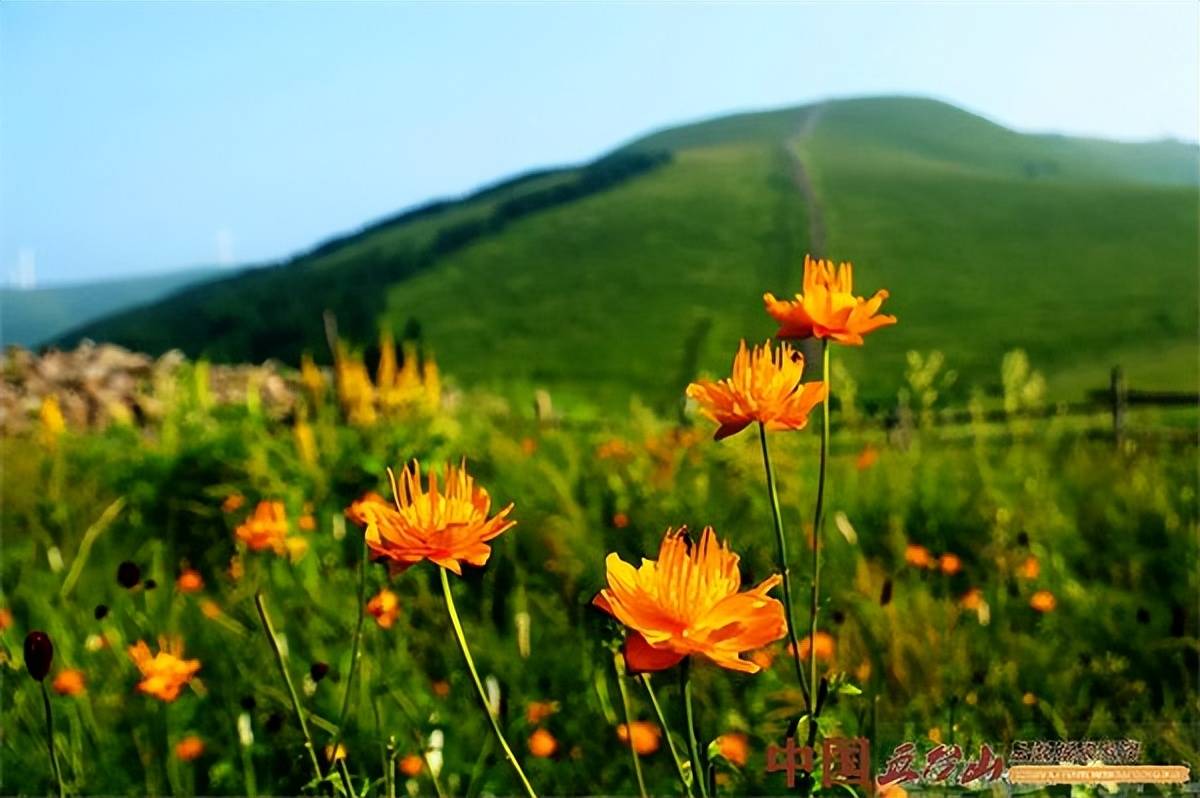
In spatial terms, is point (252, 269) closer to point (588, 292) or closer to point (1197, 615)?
point (1197, 615)

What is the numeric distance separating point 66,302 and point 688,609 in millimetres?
3179

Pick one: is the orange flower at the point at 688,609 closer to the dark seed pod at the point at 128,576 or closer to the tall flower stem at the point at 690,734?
the tall flower stem at the point at 690,734

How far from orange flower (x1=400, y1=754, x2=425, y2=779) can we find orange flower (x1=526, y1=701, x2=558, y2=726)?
0.23m

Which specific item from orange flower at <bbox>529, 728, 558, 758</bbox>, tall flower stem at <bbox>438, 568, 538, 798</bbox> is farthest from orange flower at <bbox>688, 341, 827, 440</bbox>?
orange flower at <bbox>529, 728, 558, 758</bbox>

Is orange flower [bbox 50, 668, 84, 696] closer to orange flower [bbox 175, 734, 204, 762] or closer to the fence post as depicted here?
orange flower [bbox 175, 734, 204, 762]

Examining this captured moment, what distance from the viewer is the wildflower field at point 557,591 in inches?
60.5

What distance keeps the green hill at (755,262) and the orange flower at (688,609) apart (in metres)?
1.28

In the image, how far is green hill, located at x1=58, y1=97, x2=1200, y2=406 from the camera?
390cm

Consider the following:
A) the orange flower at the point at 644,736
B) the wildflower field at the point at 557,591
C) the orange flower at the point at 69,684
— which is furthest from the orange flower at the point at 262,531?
the orange flower at the point at 644,736

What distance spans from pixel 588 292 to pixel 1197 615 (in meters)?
7.94

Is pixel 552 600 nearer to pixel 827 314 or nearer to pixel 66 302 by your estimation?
pixel 827 314

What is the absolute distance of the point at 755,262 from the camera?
5.35m

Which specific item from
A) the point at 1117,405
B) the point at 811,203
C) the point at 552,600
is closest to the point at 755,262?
the point at 1117,405

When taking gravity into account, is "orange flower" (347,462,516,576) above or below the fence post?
above
